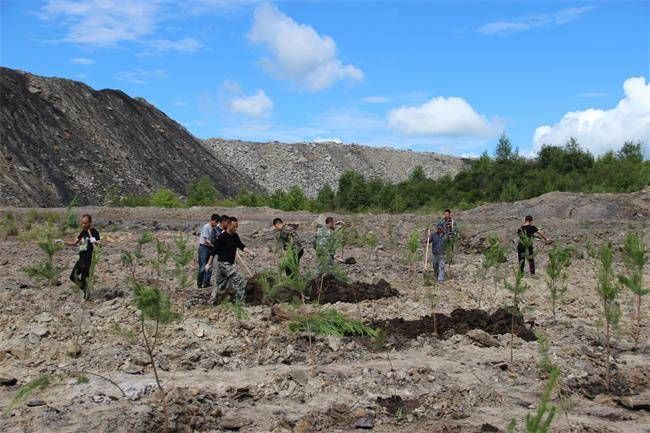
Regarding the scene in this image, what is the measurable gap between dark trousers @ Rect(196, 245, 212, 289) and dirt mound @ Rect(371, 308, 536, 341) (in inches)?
134

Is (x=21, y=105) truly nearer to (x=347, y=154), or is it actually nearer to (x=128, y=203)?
(x=128, y=203)

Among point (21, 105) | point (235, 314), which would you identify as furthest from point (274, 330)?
point (21, 105)

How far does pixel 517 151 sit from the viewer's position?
55125 mm

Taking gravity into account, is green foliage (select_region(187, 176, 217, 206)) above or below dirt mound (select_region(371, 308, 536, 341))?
above

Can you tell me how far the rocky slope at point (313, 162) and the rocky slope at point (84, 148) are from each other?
27.7 feet

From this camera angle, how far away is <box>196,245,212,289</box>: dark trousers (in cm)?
1169

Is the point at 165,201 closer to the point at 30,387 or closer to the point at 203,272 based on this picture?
the point at 203,272

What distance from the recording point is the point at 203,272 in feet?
38.4

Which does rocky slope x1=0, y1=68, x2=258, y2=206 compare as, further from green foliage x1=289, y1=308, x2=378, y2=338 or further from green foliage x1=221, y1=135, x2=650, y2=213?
green foliage x1=289, y1=308, x2=378, y2=338

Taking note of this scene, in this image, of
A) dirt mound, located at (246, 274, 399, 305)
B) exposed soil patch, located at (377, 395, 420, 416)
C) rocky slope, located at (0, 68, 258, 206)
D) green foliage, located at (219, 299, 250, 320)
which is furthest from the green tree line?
exposed soil patch, located at (377, 395, 420, 416)

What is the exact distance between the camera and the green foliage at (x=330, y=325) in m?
8.56

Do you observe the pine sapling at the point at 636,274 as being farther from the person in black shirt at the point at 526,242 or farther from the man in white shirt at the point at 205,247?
the man in white shirt at the point at 205,247

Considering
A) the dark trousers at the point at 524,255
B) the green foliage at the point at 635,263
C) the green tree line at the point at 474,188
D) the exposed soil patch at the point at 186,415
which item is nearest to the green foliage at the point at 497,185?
the green tree line at the point at 474,188

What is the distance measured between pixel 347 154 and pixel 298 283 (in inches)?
2533
